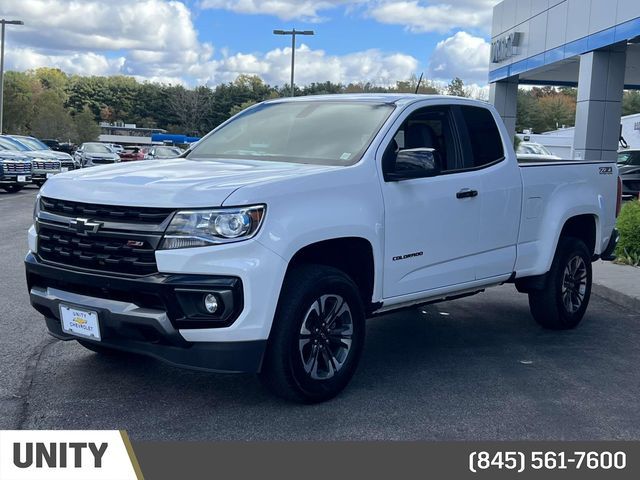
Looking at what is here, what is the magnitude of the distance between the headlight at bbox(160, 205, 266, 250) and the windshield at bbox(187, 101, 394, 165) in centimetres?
114

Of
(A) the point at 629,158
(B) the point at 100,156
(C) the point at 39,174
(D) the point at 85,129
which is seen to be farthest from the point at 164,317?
(D) the point at 85,129

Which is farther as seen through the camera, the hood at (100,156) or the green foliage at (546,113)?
the green foliage at (546,113)

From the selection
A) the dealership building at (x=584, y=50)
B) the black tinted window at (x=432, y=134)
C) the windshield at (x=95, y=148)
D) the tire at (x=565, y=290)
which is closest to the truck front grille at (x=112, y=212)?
the black tinted window at (x=432, y=134)

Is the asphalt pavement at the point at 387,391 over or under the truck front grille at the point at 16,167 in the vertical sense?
under

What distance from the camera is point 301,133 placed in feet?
19.3

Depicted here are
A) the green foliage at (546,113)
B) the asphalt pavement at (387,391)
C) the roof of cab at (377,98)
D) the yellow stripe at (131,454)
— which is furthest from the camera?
the green foliage at (546,113)

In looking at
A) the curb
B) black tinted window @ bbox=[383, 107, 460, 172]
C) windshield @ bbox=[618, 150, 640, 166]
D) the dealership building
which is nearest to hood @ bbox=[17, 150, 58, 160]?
the dealership building

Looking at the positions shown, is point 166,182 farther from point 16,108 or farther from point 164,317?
point 16,108

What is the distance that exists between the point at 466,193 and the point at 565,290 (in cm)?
199

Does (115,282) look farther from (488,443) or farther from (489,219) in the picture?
(489,219)

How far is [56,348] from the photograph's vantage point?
6172mm

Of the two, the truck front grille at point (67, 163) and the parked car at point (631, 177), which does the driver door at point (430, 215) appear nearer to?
the parked car at point (631, 177)

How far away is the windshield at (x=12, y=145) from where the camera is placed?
939 inches

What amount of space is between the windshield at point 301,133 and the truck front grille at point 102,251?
4.79ft
